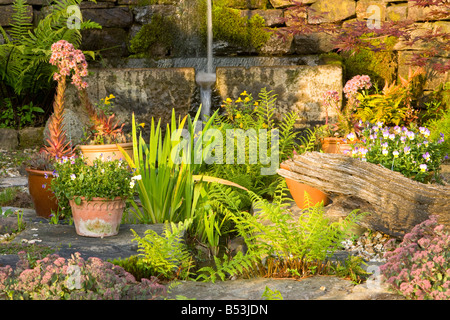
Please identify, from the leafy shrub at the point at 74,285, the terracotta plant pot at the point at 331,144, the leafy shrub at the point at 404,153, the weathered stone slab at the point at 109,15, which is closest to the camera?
the leafy shrub at the point at 74,285

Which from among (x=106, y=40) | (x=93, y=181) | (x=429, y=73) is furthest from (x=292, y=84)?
(x=93, y=181)

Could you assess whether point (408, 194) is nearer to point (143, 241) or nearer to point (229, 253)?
point (229, 253)

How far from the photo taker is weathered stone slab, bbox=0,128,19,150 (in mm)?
6824

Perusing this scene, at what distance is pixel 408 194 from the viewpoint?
143 inches

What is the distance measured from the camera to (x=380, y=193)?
3650mm

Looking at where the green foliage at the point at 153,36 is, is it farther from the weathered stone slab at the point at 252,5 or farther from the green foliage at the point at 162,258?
the green foliage at the point at 162,258

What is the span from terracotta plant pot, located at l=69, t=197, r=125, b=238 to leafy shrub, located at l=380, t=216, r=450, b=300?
6.31 ft

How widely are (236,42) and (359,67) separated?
69.5 inches

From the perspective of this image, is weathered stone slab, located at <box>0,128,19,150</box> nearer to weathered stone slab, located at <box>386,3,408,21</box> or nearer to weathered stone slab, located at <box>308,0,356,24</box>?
weathered stone slab, located at <box>308,0,356,24</box>

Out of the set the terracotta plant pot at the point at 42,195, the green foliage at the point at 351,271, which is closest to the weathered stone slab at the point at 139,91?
the terracotta plant pot at the point at 42,195

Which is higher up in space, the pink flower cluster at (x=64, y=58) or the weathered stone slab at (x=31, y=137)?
the pink flower cluster at (x=64, y=58)

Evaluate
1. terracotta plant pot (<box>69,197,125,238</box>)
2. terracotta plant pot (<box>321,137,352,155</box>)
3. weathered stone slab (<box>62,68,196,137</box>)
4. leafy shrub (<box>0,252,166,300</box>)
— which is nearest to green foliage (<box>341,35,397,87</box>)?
terracotta plant pot (<box>321,137,352,155</box>)

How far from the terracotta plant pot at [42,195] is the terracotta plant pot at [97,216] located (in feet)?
1.99

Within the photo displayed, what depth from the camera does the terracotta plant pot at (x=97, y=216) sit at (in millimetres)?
3697
